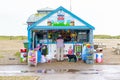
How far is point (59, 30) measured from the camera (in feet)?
106

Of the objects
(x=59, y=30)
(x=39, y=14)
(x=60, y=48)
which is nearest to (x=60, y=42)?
(x=60, y=48)

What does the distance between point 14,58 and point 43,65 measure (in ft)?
17.2

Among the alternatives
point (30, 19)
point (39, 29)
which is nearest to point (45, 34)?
point (39, 29)

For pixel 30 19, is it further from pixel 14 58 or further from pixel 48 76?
pixel 48 76

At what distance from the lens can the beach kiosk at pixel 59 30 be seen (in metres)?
31.1

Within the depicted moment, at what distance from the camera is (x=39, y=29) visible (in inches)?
1233

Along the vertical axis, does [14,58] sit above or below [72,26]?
below

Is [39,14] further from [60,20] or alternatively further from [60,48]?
[60,48]

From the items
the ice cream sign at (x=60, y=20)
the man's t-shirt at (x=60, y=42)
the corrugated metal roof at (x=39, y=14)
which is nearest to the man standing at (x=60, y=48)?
the man's t-shirt at (x=60, y=42)

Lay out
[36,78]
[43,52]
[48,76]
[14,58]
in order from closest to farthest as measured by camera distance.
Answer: [36,78] → [48,76] → [43,52] → [14,58]

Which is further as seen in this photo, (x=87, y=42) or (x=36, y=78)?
(x=87, y=42)

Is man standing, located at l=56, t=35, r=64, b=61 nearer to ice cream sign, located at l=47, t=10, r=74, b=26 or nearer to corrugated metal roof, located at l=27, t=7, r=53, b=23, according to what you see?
ice cream sign, located at l=47, t=10, r=74, b=26

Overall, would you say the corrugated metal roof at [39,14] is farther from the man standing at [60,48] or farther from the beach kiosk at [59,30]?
the man standing at [60,48]

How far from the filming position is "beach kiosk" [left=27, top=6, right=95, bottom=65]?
31078mm
